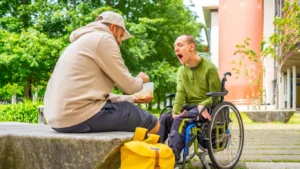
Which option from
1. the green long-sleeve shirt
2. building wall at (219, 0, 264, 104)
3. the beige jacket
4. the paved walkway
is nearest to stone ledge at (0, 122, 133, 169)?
the beige jacket

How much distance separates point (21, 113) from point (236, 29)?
1805cm

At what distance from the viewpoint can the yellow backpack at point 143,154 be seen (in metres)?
3.03

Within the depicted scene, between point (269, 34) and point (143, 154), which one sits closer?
point (143, 154)

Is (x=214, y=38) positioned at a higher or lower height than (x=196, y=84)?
higher

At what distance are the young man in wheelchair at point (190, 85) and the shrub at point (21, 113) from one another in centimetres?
948

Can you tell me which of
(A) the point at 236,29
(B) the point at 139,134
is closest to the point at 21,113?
(B) the point at 139,134

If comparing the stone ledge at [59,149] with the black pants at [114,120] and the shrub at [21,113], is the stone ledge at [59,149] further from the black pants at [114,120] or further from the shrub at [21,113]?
the shrub at [21,113]

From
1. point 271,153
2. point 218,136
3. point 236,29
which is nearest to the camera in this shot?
point 218,136

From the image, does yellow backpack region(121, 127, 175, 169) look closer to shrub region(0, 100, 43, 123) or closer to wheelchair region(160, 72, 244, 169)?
wheelchair region(160, 72, 244, 169)

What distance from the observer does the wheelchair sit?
423 cm

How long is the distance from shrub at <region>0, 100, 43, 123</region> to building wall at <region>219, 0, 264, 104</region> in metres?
17.2

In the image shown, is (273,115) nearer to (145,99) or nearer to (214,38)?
(145,99)

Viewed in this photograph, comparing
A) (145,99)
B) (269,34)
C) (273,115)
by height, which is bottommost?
(273,115)

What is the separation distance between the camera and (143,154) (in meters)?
3.05
